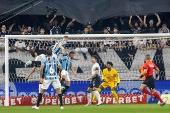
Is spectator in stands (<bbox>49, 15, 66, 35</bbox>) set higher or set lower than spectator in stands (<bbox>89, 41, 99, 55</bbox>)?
higher

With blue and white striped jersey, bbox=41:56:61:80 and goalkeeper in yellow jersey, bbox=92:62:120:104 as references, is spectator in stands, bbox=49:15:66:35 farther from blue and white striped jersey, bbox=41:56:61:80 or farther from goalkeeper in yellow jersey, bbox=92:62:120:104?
blue and white striped jersey, bbox=41:56:61:80

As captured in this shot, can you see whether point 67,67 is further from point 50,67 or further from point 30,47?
point 50,67

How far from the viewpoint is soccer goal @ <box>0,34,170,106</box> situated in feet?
93.1

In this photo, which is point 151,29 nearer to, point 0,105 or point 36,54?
point 36,54

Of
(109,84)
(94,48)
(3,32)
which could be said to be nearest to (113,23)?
(94,48)

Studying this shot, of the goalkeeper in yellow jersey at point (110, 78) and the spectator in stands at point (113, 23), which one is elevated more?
A: the spectator in stands at point (113, 23)

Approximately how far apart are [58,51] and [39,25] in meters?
4.72

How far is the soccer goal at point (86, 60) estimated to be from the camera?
2836 cm

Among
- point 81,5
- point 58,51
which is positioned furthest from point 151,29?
point 58,51

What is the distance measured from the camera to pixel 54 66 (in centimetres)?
2391

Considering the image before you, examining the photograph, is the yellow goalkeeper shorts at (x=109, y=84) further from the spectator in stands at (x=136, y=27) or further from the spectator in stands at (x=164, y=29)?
the spectator in stands at (x=164, y=29)

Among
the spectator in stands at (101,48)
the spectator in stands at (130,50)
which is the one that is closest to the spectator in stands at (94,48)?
the spectator in stands at (101,48)

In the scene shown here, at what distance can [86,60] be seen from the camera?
29812 mm

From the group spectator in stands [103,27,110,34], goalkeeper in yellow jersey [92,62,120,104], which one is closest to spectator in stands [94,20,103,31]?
spectator in stands [103,27,110,34]
